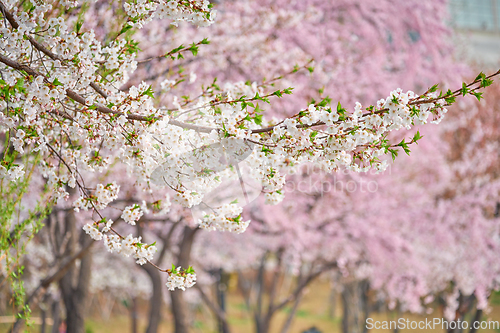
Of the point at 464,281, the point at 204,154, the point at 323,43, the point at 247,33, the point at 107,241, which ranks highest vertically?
the point at 323,43

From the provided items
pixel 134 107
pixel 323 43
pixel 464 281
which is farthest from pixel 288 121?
pixel 464 281

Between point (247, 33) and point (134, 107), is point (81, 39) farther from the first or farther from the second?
point (247, 33)

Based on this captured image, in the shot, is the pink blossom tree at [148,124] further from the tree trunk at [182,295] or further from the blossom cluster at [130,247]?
the tree trunk at [182,295]

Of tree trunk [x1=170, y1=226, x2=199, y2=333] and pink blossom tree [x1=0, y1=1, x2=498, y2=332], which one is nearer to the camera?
pink blossom tree [x1=0, y1=1, x2=498, y2=332]

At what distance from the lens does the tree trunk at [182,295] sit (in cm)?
803

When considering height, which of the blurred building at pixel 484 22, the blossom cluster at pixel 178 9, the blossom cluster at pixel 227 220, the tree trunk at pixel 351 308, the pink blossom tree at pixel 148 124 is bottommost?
the blossom cluster at pixel 227 220

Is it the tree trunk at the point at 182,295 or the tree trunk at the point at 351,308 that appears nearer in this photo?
the tree trunk at the point at 182,295

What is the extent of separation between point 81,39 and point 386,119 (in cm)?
166

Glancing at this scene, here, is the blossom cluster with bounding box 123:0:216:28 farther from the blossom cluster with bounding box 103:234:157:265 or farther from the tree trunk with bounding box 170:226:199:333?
the tree trunk with bounding box 170:226:199:333

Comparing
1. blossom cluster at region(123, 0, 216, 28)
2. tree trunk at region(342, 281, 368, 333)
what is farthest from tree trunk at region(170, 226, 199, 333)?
tree trunk at region(342, 281, 368, 333)

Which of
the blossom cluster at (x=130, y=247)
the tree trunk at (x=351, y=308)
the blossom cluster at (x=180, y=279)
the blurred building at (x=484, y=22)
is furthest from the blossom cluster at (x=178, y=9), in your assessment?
the blurred building at (x=484, y=22)

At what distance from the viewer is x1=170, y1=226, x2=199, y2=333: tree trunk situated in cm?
803

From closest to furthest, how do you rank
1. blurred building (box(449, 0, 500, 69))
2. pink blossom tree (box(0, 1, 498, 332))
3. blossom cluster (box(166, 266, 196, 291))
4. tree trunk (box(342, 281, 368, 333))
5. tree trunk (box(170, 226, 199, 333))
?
pink blossom tree (box(0, 1, 498, 332)) < blossom cluster (box(166, 266, 196, 291)) < tree trunk (box(170, 226, 199, 333)) < tree trunk (box(342, 281, 368, 333)) < blurred building (box(449, 0, 500, 69))

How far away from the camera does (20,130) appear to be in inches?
90.7
